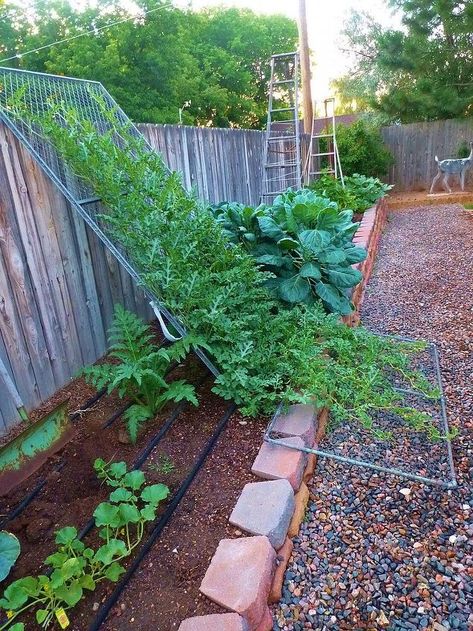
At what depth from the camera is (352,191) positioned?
305 inches

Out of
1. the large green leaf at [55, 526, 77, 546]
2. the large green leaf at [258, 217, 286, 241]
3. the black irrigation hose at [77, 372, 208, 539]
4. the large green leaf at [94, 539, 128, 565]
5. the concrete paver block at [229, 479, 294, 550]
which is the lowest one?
the concrete paver block at [229, 479, 294, 550]

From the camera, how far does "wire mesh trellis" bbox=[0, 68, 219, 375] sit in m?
2.24

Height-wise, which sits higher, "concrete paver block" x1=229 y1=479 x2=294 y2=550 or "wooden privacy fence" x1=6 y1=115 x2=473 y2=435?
"wooden privacy fence" x1=6 y1=115 x2=473 y2=435

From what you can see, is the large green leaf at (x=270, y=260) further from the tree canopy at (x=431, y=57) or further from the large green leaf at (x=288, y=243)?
the tree canopy at (x=431, y=57)

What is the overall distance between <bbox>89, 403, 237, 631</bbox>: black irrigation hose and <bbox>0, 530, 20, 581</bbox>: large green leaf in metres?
0.32

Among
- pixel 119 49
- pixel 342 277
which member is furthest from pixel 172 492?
pixel 119 49

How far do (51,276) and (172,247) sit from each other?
29.2 inches

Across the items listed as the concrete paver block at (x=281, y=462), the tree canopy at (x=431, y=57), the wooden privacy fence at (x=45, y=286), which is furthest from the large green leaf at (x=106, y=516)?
the tree canopy at (x=431, y=57)

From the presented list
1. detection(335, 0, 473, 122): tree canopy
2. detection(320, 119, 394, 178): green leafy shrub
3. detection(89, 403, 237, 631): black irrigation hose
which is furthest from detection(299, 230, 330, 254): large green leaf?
detection(320, 119, 394, 178): green leafy shrub

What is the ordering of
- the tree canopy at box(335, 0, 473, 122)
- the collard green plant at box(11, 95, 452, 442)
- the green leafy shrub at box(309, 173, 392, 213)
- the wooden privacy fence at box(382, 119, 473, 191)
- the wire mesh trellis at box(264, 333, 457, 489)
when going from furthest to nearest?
1. the wooden privacy fence at box(382, 119, 473, 191)
2. the tree canopy at box(335, 0, 473, 122)
3. the green leafy shrub at box(309, 173, 392, 213)
4. the collard green plant at box(11, 95, 452, 442)
5. the wire mesh trellis at box(264, 333, 457, 489)

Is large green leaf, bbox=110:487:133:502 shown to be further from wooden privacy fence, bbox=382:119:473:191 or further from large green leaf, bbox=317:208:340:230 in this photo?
wooden privacy fence, bbox=382:119:473:191

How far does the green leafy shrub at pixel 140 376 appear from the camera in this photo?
6.59 feet

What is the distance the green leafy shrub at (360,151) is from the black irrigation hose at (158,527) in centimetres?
951

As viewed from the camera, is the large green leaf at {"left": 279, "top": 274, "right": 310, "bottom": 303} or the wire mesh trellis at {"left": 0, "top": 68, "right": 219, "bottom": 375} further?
the large green leaf at {"left": 279, "top": 274, "right": 310, "bottom": 303}
